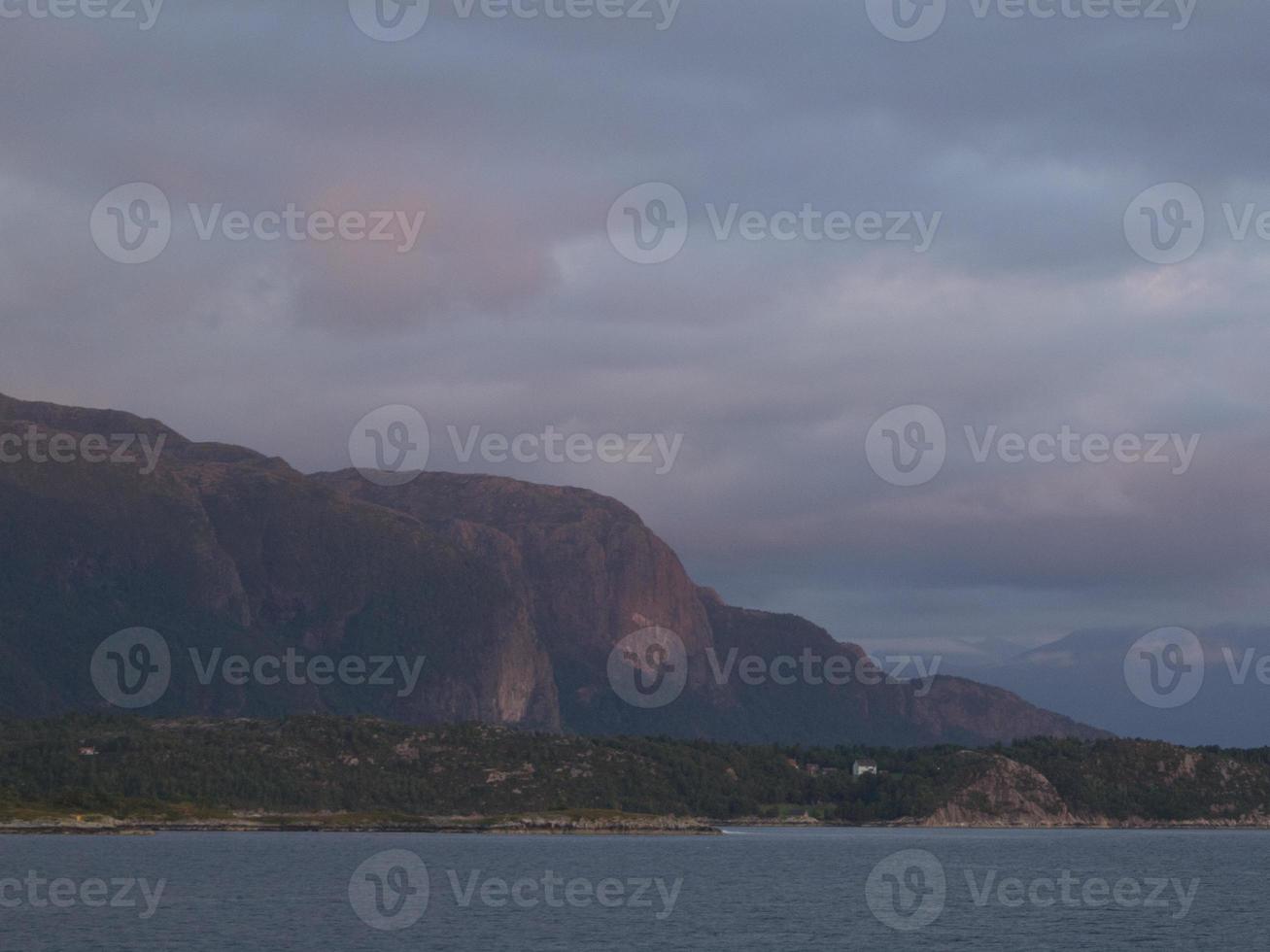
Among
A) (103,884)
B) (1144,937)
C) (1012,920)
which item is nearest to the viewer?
(1144,937)

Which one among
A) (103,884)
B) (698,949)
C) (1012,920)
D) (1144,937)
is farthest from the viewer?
(103,884)

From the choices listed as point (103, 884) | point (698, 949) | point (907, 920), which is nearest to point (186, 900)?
point (103, 884)

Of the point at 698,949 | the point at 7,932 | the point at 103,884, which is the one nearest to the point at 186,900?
the point at 103,884

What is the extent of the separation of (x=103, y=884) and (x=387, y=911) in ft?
128

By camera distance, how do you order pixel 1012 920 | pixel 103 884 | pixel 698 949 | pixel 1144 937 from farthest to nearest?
pixel 103 884 → pixel 1012 920 → pixel 1144 937 → pixel 698 949

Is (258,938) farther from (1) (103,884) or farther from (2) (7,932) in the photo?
(1) (103,884)

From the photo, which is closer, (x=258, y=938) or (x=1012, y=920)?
(x=258, y=938)

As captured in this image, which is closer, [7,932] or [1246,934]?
[7,932]

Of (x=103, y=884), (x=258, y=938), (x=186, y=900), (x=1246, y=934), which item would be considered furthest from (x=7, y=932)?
(x=1246, y=934)

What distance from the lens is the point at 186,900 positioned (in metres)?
175

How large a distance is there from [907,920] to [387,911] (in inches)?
2093

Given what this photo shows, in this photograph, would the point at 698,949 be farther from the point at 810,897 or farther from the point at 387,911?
the point at 810,897

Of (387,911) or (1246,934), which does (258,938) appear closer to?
(387,911)

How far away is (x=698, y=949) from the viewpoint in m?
138
